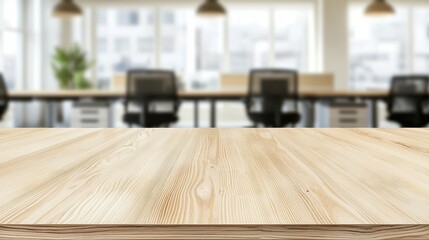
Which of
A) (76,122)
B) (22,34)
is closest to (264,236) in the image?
(76,122)

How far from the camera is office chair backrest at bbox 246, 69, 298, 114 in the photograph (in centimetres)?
398

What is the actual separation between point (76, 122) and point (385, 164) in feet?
13.0

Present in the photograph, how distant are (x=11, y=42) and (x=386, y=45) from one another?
21.6 feet

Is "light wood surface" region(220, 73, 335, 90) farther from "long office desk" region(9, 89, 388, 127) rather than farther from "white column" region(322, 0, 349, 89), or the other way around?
"white column" region(322, 0, 349, 89)

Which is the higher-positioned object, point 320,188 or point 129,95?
point 129,95

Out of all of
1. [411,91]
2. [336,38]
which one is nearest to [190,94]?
[411,91]

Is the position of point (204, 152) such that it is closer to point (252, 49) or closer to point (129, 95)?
point (129, 95)

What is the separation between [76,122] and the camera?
421 centimetres

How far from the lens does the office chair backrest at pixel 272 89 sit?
13.0 ft

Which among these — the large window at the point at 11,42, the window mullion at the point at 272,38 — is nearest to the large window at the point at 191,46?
the window mullion at the point at 272,38

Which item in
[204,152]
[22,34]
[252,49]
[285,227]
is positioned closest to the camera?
[285,227]

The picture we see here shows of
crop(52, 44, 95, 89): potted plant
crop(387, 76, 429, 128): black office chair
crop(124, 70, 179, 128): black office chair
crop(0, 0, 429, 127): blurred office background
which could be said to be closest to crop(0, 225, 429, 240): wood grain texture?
crop(124, 70, 179, 128): black office chair

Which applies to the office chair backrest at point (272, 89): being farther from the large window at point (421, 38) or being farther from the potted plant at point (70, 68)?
the large window at point (421, 38)

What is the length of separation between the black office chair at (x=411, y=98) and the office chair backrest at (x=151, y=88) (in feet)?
6.65
